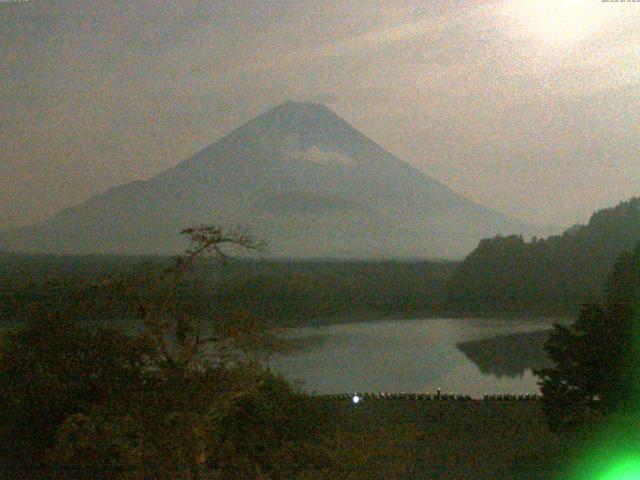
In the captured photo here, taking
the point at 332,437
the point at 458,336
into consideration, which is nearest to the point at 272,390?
the point at 332,437

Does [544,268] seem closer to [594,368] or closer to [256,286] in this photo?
[256,286]

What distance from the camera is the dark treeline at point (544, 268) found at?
109 ft

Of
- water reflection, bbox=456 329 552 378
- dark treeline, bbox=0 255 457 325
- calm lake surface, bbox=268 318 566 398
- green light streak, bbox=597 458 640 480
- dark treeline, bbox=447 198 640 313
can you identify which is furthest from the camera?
dark treeline, bbox=447 198 640 313

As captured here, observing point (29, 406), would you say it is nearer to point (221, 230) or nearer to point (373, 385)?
point (221, 230)

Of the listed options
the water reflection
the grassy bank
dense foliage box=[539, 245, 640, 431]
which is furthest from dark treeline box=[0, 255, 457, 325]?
the water reflection

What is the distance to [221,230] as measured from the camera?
5.61 meters

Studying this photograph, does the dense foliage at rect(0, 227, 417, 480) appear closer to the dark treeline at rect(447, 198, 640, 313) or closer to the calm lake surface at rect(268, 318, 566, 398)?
the calm lake surface at rect(268, 318, 566, 398)

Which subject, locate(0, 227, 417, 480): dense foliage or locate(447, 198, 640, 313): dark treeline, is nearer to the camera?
locate(0, 227, 417, 480): dense foliage

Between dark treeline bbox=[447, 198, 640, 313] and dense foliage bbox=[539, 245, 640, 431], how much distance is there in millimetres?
23897

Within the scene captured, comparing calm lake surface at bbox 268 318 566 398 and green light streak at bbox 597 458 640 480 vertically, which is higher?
→ green light streak at bbox 597 458 640 480

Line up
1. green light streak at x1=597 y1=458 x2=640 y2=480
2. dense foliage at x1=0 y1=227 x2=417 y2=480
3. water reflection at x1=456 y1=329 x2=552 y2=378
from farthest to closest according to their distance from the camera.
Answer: water reflection at x1=456 y1=329 x2=552 y2=378 < green light streak at x1=597 y1=458 x2=640 y2=480 < dense foliage at x1=0 y1=227 x2=417 y2=480

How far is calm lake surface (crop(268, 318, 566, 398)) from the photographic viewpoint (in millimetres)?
16922

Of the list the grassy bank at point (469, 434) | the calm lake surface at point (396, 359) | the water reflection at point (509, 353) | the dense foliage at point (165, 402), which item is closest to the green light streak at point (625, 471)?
the grassy bank at point (469, 434)

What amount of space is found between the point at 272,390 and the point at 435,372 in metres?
13.3
